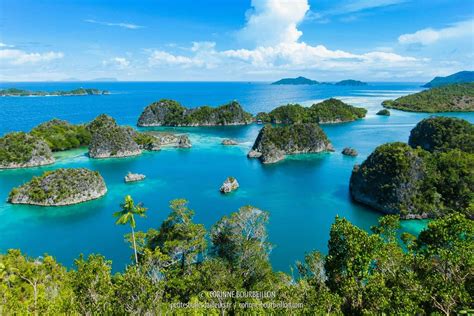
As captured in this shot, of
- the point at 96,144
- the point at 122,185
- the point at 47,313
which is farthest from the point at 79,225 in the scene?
the point at 96,144

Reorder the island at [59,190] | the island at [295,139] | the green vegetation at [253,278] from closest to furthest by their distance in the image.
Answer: the green vegetation at [253,278]
the island at [59,190]
the island at [295,139]

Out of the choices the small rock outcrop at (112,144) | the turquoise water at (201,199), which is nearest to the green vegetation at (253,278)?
the turquoise water at (201,199)

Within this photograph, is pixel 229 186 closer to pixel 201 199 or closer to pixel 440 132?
pixel 201 199

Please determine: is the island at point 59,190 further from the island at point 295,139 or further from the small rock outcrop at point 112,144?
the island at point 295,139

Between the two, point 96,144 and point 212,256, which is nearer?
point 212,256

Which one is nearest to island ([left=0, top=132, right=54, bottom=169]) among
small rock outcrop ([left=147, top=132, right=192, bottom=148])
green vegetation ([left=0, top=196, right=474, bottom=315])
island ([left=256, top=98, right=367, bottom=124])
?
small rock outcrop ([left=147, top=132, right=192, bottom=148])

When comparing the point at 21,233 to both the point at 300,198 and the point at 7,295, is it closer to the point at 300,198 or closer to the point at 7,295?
the point at 7,295

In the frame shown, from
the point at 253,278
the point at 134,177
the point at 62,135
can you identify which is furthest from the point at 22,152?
the point at 253,278
